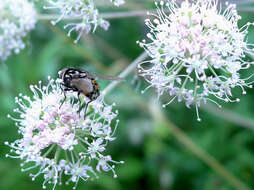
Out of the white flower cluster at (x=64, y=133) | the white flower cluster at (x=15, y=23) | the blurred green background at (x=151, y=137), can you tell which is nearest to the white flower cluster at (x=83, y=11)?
the white flower cluster at (x=15, y=23)

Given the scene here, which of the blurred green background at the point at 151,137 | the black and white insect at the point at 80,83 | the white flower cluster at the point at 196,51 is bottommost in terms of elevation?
the blurred green background at the point at 151,137

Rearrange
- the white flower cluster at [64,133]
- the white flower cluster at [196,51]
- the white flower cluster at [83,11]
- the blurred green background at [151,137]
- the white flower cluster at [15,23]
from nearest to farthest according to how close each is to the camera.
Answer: the white flower cluster at [196,51] → the white flower cluster at [64,133] → the white flower cluster at [83,11] → the white flower cluster at [15,23] → the blurred green background at [151,137]

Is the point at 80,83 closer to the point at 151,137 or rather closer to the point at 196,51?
the point at 196,51

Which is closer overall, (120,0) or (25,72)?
(120,0)

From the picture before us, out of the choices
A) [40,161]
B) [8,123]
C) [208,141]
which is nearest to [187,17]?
[40,161]

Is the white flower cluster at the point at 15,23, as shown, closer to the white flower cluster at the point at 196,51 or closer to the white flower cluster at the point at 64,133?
the white flower cluster at the point at 64,133

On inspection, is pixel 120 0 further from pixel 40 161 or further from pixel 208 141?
pixel 208 141

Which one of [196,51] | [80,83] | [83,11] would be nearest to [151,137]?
[83,11]
